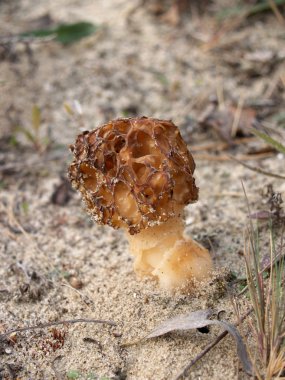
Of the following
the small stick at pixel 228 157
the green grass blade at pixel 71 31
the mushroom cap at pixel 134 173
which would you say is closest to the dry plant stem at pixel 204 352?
the mushroom cap at pixel 134 173

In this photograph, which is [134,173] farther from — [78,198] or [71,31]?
[71,31]

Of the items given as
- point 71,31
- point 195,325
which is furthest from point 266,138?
point 71,31

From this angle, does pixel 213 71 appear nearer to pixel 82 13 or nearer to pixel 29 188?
pixel 82 13

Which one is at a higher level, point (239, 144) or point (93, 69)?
point (93, 69)

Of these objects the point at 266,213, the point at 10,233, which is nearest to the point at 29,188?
the point at 10,233

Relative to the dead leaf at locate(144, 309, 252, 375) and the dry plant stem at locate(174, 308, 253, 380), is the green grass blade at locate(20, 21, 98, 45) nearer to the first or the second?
the dead leaf at locate(144, 309, 252, 375)

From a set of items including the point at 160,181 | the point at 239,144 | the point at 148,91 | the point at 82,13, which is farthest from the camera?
the point at 82,13
